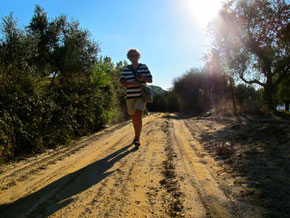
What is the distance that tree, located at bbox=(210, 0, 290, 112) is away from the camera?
1138 centimetres

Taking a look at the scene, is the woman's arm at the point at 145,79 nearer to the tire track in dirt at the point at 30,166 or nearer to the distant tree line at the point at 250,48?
the tire track in dirt at the point at 30,166

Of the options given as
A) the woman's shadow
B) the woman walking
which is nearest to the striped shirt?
→ the woman walking

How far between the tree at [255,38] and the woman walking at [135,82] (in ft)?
33.3

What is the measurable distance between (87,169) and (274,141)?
10.3 feet

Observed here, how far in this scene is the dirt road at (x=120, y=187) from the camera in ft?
4.85

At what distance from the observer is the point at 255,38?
12352mm

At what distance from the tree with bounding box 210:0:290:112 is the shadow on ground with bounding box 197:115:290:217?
9.04 meters

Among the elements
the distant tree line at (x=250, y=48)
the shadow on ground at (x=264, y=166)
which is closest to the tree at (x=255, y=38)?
the distant tree line at (x=250, y=48)

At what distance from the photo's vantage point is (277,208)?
1367 mm

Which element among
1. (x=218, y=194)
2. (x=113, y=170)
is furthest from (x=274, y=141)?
(x=113, y=170)

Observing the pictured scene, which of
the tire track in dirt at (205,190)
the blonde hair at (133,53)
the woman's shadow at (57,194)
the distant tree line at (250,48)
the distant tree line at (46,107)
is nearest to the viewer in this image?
the tire track in dirt at (205,190)

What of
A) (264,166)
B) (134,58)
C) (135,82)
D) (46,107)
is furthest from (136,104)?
(264,166)

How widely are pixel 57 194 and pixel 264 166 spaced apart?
2.36 metres

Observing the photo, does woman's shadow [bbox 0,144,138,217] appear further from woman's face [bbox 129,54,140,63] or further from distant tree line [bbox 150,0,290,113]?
distant tree line [bbox 150,0,290,113]
